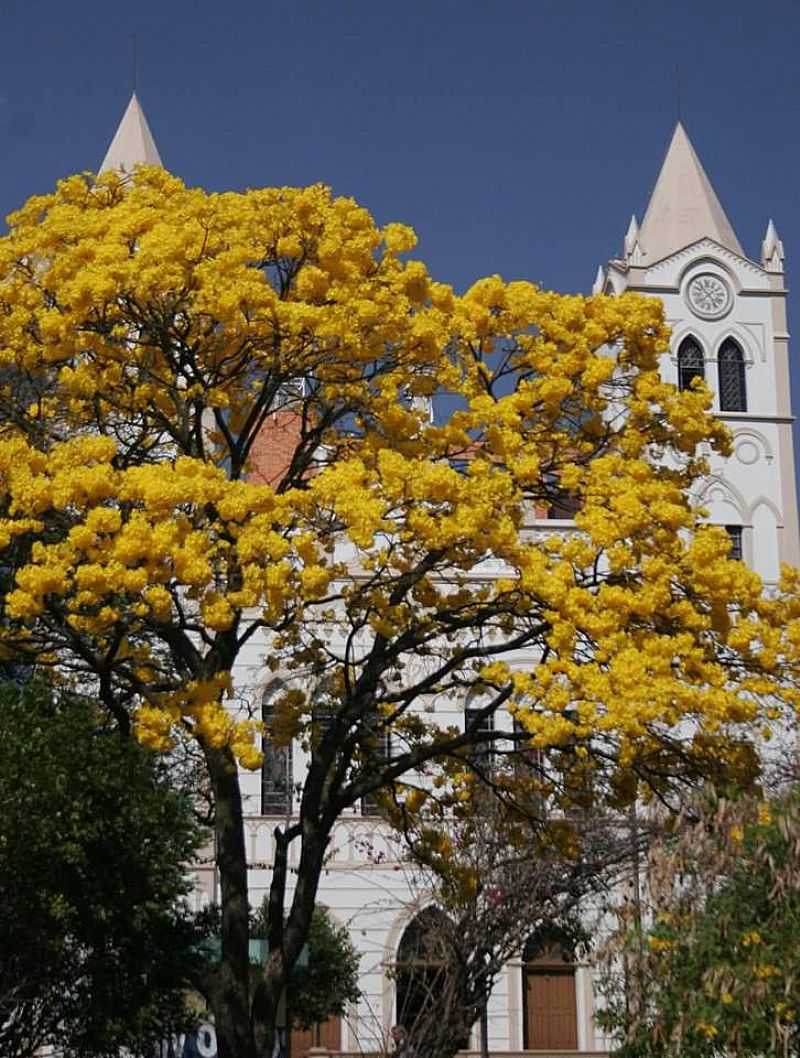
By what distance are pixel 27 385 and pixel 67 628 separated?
15.6 feet

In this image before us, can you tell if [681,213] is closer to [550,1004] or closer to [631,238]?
[631,238]

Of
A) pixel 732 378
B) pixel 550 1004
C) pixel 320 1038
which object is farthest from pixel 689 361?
pixel 320 1038

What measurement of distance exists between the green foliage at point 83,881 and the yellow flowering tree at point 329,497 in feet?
2.39

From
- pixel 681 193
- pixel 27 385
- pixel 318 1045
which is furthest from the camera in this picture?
pixel 681 193

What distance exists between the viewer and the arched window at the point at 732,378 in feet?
108

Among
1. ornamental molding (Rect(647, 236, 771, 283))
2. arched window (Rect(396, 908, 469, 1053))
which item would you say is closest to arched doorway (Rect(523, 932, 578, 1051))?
arched window (Rect(396, 908, 469, 1053))

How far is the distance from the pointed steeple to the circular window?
44.9 inches

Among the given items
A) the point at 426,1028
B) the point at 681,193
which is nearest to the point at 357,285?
the point at 426,1028

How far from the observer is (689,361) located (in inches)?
1297

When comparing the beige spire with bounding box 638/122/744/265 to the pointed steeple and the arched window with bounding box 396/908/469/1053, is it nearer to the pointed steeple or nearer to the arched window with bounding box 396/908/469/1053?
the pointed steeple

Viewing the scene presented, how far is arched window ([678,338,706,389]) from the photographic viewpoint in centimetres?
3278

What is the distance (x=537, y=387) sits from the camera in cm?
1370

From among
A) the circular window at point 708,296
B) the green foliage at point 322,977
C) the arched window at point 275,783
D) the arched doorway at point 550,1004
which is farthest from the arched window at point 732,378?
the green foliage at point 322,977

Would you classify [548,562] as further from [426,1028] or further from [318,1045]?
[318,1045]
